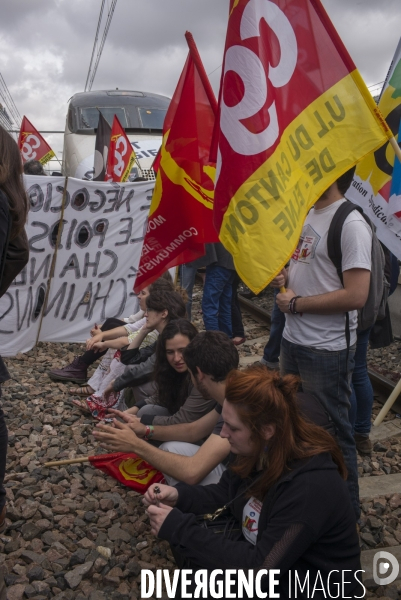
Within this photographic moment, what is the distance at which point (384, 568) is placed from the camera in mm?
2834

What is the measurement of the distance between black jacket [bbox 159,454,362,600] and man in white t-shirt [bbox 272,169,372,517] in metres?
0.86

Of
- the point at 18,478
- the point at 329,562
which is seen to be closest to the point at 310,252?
the point at 329,562

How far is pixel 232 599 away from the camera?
2.01 metres

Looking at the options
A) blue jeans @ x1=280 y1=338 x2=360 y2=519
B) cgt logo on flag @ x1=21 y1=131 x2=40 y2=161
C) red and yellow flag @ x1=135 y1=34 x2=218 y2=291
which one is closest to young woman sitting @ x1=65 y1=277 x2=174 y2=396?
red and yellow flag @ x1=135 y1=34 x2=218 y2=291

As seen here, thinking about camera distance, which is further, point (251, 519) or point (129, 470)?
point (129, 470)

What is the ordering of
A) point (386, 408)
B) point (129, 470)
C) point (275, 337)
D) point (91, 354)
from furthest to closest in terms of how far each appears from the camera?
point (91, 354)
point (275, 337)
point (386, 408)
point (129, 470)

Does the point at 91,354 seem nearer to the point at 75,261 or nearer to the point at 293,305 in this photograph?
the point at 75,261

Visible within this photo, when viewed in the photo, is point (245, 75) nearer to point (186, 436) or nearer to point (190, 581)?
point (186, 436)

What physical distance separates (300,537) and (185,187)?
235 cm

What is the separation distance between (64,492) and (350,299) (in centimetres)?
201

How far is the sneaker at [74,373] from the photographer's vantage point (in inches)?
211

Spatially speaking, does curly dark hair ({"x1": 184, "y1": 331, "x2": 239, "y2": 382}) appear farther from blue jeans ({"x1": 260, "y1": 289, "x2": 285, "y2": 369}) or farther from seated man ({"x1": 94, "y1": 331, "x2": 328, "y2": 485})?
blue jeans ({"x1": 260, "y1": 289, "x2": 285, "y2": 369})

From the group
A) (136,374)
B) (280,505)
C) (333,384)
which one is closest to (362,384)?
(333,384)

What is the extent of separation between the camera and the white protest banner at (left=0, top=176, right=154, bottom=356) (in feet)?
19.8
